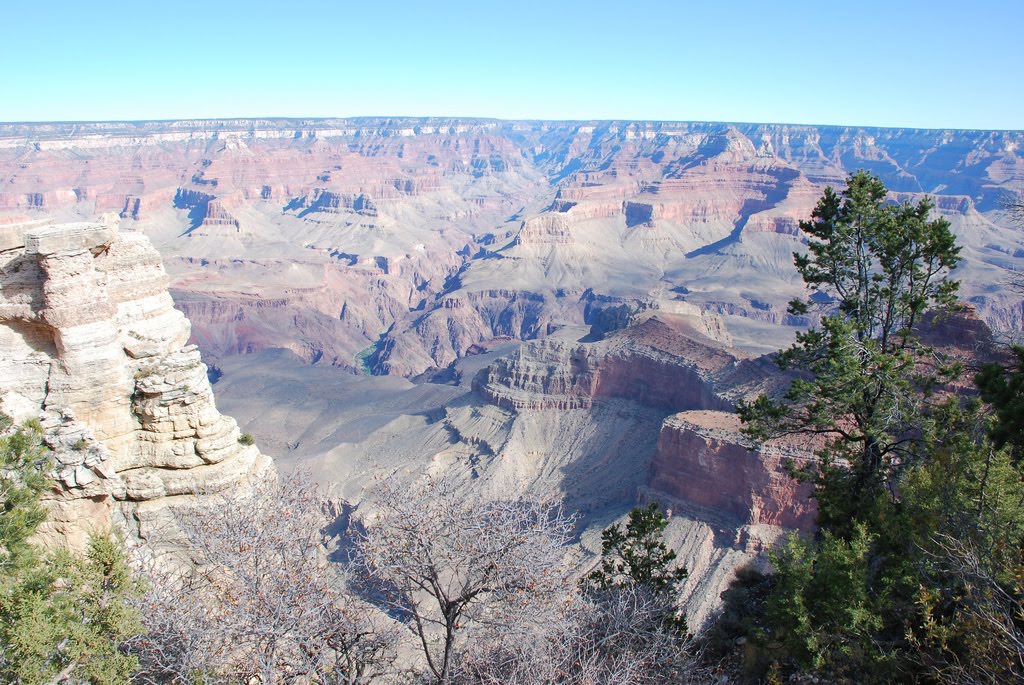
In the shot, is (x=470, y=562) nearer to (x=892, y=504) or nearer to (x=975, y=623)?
(x=975, y=623)

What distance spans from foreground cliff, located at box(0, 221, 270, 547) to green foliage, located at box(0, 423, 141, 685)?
233 cm

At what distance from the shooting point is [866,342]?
16406 millimetres

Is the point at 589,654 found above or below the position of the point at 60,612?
below

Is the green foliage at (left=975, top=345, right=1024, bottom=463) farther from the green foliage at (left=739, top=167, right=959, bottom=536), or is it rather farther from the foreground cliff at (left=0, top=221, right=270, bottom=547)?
the foreground cliff at (left=0, top=221, right=270, bottom=547)

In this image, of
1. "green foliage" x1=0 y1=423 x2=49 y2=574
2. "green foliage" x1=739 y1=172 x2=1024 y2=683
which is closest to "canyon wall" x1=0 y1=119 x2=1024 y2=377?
"green foliage" x1=739 y1=172 x2=1024 y2=683

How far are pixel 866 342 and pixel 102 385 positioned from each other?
62.9 feet

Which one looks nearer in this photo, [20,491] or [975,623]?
[975,623]

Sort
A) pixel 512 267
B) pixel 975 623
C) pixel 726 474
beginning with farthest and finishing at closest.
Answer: pixel 512 267
pixel 726 474
pixel 975 623

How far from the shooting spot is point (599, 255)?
158625 mm

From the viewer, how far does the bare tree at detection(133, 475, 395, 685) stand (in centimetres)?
1152

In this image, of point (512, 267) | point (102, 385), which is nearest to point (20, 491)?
point (102, 385)

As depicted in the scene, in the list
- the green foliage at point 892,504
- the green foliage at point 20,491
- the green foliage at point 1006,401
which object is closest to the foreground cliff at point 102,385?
the green foliage at point 20,491

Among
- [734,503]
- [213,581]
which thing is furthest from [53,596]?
[734,503]

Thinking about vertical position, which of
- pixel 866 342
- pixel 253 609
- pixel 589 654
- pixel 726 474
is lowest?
pixel 726 474
